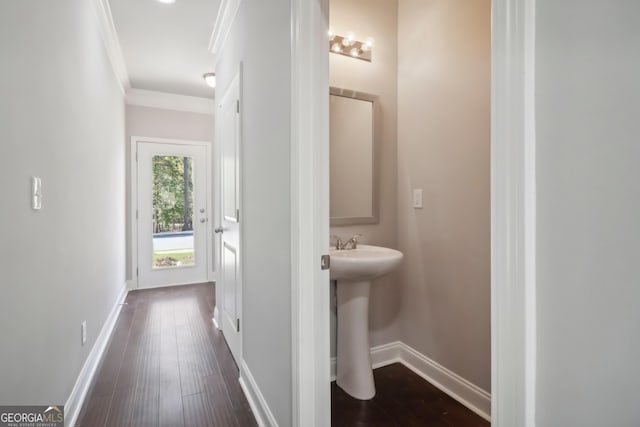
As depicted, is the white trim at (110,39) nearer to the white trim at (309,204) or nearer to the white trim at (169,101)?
the white trim at (169,101)

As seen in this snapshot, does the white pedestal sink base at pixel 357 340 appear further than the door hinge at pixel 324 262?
Yes

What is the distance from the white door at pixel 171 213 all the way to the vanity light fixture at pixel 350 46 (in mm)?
3202

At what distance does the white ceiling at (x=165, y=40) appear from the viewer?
2.55 metres

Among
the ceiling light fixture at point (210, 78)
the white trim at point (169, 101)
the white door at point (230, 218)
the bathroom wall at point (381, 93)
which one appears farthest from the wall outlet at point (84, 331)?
the white trim at point (169, 101)

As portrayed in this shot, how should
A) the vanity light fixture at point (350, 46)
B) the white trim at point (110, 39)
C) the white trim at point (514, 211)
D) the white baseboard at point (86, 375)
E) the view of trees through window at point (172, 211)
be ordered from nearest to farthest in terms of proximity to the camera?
the white trim at point (514, 211) < the white baseboard at point (86, 375) < the vanity light fixture at point (350, 46) < the white trim at point (110, 39) < the view of trees through window at point (172, 211)

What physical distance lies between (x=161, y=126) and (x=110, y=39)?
5.62ft

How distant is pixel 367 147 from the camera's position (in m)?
2.25

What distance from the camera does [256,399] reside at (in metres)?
1.81

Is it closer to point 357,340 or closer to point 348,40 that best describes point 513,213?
point 357,340

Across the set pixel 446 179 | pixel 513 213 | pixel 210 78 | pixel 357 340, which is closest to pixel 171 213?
pixel 210 78

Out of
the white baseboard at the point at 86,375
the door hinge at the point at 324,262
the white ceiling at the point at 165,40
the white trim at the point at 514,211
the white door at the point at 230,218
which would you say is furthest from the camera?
the white ceiling at the point at 165,40

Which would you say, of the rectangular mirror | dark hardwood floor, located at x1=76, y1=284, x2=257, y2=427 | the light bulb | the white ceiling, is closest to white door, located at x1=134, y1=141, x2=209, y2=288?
the white ceiling

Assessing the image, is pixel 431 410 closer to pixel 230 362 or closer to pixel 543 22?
pixel 230 362

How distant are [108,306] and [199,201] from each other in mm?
2011
